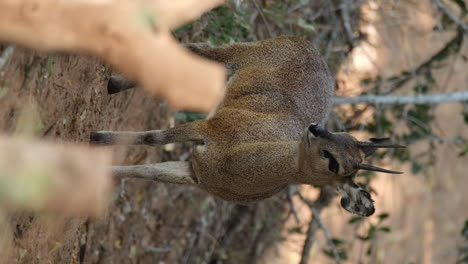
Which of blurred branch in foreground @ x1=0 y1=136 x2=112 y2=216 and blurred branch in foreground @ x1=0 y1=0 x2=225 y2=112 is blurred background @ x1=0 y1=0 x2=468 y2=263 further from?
blurred branch in foreground @ x1=0 y1=136 x2=112 y2=216

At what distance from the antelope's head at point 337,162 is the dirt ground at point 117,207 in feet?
4.70

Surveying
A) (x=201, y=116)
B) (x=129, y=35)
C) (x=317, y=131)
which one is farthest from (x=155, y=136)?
(x=201, y=116)

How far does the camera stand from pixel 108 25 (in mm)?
3705

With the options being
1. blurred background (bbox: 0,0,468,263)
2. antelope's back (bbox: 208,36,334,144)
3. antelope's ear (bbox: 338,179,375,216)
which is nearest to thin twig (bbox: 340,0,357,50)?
blurred background (bbox: 0,0,468,263)

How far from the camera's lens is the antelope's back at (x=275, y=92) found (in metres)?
4.50

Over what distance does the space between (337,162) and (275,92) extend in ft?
3.22

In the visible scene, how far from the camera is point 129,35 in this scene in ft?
12.9

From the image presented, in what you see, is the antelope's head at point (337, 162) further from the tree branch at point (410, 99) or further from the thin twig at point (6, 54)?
the tree branch at point (410, 99)

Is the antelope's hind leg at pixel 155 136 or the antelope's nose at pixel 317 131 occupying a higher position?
the antelope's nose at pixel 317 131

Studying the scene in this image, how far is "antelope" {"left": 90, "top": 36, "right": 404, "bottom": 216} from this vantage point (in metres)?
4.14

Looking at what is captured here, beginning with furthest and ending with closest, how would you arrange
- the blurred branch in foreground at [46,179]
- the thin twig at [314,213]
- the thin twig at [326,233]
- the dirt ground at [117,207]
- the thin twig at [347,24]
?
the thin twig at [347,24]
the thin twig at [314,213]
the thin twig at [326,233]
the dirt ground at [117,207]
the blurred branch in foreground at [46,179]

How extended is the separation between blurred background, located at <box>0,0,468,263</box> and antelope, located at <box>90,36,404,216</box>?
46 cm

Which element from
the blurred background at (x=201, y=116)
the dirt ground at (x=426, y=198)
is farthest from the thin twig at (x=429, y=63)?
the dirt ground at (x=426, y=198)

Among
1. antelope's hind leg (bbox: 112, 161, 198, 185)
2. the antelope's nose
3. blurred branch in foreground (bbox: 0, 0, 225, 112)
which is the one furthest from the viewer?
antelope's hind leg (bbox: 112, 161, 198, 185)
